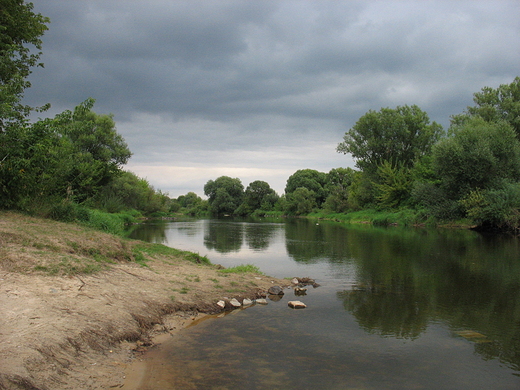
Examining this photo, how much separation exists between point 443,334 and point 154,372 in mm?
6827

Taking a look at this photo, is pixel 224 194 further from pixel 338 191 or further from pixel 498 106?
pixel 498 106

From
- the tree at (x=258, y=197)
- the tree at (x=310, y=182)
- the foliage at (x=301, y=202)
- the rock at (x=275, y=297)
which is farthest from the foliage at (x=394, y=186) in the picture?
the tree at (x=258, y=197)

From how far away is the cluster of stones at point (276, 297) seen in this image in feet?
33.6

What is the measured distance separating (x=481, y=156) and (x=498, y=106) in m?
22.7

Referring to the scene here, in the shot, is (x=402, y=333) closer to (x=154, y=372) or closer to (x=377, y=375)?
(x=377, y=375)

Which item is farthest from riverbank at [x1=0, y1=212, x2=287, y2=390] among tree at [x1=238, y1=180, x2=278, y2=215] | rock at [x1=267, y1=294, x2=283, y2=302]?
tree at [x1=238, y1=180, x2=278, y2=215]

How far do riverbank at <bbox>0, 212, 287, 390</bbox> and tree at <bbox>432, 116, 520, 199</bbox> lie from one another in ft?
112

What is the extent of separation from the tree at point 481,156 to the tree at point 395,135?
21.4 meters

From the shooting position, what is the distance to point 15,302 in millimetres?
6398

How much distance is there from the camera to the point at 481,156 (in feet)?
124

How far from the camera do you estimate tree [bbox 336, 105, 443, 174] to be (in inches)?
2420

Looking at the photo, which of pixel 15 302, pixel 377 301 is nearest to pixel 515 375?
pixel 377 301

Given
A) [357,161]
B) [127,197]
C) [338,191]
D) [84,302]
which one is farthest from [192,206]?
[84,302]

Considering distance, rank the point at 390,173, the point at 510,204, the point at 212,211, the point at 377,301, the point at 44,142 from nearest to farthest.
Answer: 1. the point at 377,301
2. the point at 44,142
3. the point at 510,204
4. the point at 390,173
5. the point at 212,211
